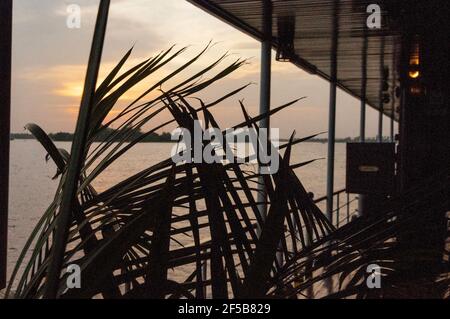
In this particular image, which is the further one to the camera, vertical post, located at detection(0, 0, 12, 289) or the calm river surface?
the calm river surface

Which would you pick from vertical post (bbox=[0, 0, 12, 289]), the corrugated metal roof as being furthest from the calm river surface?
vertical post (bbox=[0, 0, 12, 289])

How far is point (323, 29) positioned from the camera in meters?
4.84

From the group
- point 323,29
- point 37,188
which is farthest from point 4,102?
point 37,188

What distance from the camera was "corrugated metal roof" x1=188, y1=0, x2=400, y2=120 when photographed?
3.89 metres

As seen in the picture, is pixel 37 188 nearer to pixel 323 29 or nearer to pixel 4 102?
pixel 323 29

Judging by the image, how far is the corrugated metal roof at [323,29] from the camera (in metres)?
3.89

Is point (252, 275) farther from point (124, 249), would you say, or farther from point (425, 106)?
point (425, 106)

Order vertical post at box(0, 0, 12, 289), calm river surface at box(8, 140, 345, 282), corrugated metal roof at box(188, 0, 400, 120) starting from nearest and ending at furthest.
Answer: vertical post at box(0, 0, 12, 289) < corrugated metal roof at box(188, 0, 400, 120) < calm river surface at box(8, 140, 345, 282)

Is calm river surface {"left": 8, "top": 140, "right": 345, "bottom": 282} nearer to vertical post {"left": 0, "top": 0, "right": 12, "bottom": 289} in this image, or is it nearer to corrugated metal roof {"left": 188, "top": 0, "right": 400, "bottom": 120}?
corrugated metal roof {"left": 188, "top": 0, "right": 400, "bottom": 120}

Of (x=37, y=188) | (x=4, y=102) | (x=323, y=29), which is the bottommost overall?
(x=37, y=188)

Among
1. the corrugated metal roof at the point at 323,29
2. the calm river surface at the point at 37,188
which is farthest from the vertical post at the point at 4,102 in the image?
the calm river surface at the point at 37,188

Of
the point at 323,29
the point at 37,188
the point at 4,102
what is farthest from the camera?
the point at 37,188

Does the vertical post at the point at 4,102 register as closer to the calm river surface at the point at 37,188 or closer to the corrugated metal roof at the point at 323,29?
the corrugated metal roof at the point at 323,29
